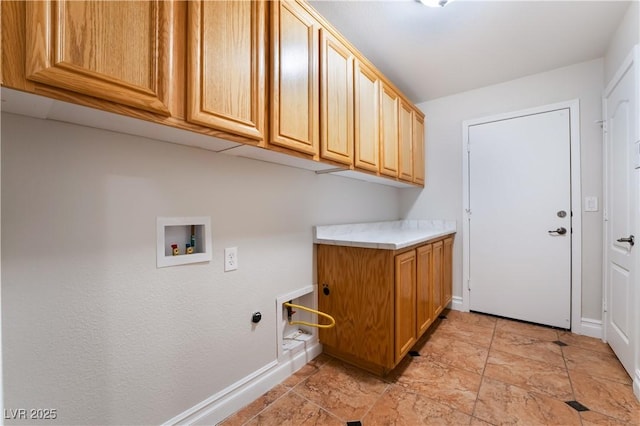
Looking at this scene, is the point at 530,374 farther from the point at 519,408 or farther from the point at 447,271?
the point at 447,271

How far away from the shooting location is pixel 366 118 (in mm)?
2023

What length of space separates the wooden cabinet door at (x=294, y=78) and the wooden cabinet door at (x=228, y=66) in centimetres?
7

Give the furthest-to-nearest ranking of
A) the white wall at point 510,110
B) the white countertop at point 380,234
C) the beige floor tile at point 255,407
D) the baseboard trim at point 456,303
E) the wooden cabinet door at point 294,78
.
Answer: the baseboard trim at point 456,303
the white wall at point 510,110
the white countertop at point 380,234
the beige floor tile at point 255,407
the wooden cabinet door at point 294,78

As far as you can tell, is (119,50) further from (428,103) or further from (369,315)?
(428,103)

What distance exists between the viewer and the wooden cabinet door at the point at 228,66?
102 centimetres

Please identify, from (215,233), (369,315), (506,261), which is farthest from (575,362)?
(215,233)

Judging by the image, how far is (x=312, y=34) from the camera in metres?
1.53

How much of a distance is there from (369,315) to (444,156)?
216 cm

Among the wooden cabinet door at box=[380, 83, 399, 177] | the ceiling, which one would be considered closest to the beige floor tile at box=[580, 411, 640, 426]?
the wooden cabinet door at box=[380, 83, 399, 177]

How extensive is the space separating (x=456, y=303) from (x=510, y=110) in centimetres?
209

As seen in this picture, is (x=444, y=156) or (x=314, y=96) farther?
(x=444, y=156)

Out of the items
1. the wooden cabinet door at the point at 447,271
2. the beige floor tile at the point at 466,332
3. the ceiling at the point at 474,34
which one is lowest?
the beige floor tile at the point at 466,332

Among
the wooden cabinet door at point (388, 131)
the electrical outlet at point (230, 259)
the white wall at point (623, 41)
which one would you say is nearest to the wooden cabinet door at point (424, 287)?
the wooden cabinet door at point (388, 131)

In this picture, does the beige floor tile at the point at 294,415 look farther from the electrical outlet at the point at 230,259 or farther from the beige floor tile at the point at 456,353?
the beige floor tile at the point at 456,353
